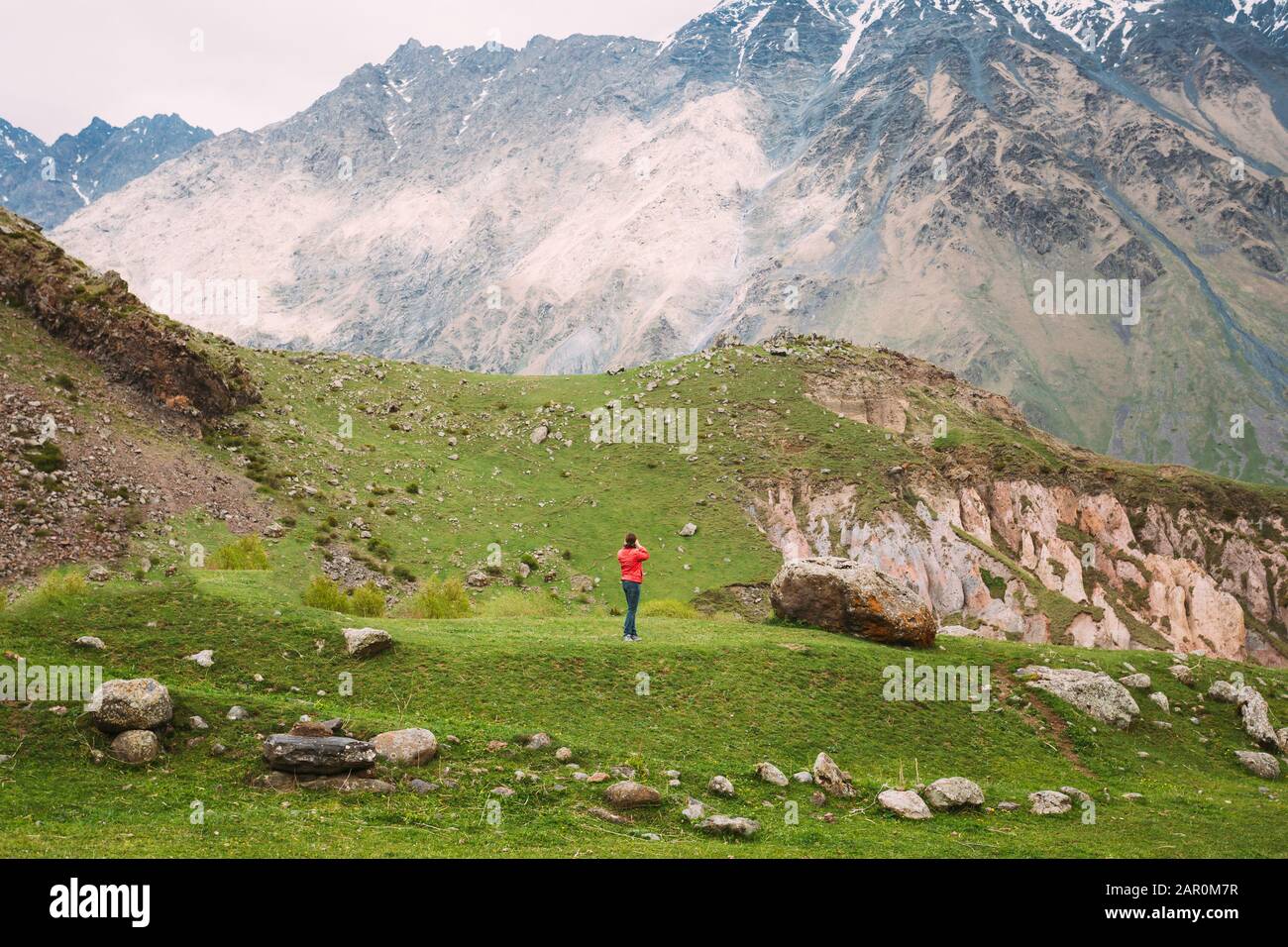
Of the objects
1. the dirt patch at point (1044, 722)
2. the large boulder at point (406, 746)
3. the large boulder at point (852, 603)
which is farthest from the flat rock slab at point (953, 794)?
the large boulder at point (406, 746)

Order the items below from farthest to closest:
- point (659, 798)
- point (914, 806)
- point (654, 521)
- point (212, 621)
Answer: point (654, 521) → point (212, 621) → point (914, 806) → point (659, 798)

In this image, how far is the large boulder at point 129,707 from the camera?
52.1 feet

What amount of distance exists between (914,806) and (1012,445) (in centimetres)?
7652

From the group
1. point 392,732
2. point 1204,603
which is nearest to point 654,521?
point 392,732

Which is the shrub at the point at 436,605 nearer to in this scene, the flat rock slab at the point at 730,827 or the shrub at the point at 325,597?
the shrub at the point at 325,597

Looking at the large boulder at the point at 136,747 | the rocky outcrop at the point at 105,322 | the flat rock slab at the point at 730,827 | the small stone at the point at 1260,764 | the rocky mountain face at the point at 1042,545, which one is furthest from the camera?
the rocky mountain face at the point at 1042,545

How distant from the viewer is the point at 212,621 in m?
21.5

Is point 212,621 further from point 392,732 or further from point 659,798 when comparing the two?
point 659,798

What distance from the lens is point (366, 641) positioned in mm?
21578

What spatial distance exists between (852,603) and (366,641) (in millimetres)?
16266

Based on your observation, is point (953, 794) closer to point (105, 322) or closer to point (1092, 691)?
point (1092, 691)

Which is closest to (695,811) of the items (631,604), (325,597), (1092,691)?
(631,604)

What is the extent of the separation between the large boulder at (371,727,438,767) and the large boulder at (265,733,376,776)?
39cm

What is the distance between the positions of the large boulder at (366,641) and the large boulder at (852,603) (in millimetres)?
14842
